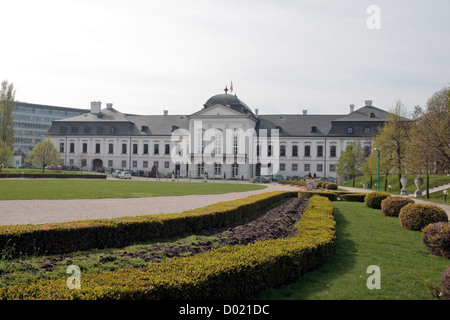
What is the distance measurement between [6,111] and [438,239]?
218 feet

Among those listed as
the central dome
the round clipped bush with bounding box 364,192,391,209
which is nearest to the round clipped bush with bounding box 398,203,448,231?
the round clipped bush with bounding box 364,192,391,209

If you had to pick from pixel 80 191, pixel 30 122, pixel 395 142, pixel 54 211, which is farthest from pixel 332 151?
pixel 30 122

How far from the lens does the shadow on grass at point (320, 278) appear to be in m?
6.16

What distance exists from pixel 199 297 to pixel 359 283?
302 centimetres

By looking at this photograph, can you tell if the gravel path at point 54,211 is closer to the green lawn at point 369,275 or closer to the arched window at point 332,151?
the green lawn at point 369,275

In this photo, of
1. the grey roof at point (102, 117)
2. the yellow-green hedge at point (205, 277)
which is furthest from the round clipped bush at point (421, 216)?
the grey roof at point (102, 117)

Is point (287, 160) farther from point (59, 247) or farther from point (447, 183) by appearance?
point (59, 247)

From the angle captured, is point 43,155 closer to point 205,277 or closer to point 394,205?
point 394,205

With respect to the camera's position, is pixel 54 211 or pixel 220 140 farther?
pixel 220 140

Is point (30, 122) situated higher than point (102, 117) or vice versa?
point (30, 122)

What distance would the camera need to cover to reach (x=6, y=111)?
203ft

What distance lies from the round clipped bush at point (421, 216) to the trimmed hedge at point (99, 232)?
603 centimetres

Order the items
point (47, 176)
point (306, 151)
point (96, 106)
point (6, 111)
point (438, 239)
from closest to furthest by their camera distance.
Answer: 1. point (438, 239)
2. point (47, 176)
3. point (6, 111)
4. point (306, 151)
5. point (96, 106)
